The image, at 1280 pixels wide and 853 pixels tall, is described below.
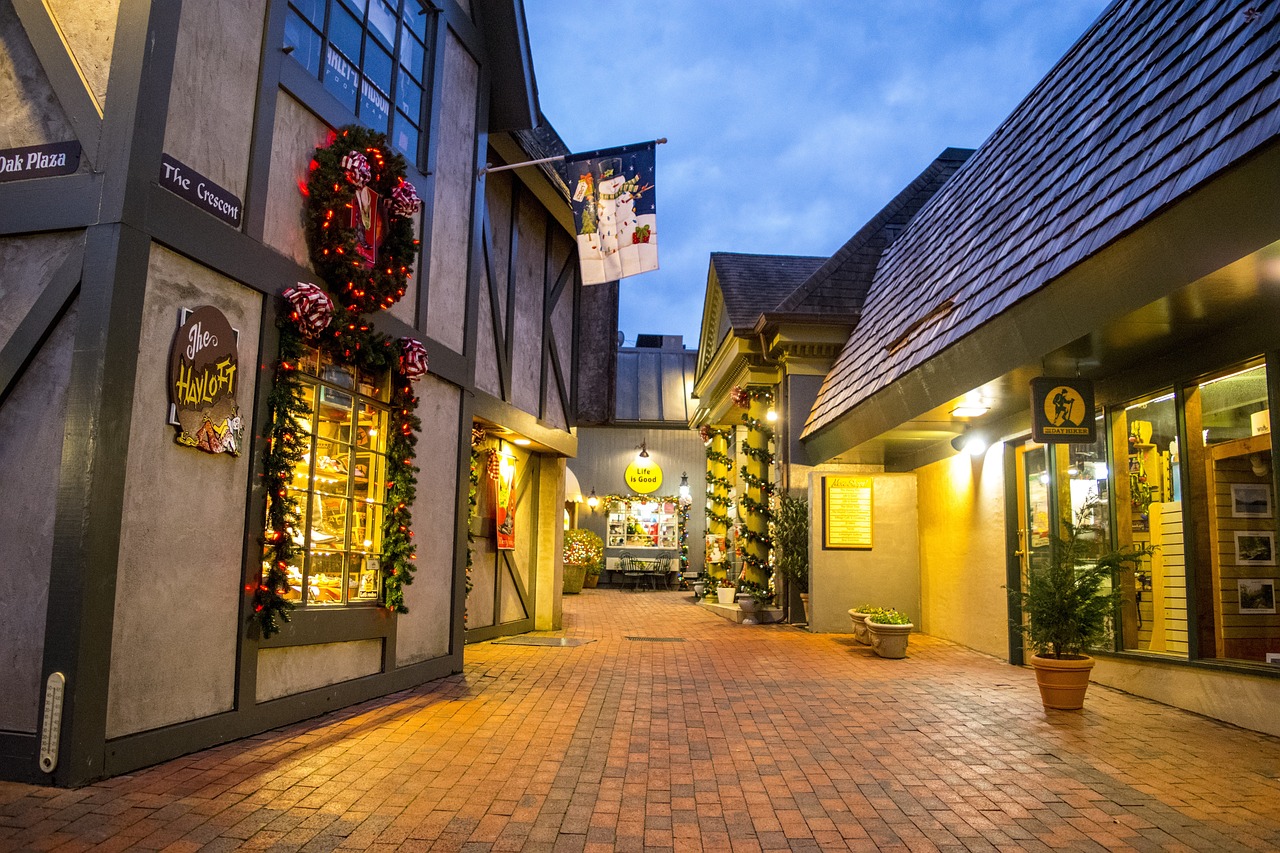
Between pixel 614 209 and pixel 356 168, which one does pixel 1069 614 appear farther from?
pixel 356 168

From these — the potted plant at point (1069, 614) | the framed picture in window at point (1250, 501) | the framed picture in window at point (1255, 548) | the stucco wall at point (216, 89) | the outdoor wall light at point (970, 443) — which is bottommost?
the potted plant at point (1069, 614)

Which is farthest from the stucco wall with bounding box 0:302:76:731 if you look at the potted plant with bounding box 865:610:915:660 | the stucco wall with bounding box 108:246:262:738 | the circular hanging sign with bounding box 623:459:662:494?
the circular hanging sign with bounding box 623:459:662:494

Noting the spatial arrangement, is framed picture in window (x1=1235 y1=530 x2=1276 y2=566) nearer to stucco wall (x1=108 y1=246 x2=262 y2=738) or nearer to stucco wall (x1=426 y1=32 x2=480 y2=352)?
stucco wall (x1=426 y1=32 x2=480 y2=352)

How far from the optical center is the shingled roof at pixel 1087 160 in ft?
15.4

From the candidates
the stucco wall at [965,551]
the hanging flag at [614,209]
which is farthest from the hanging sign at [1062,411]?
the hanging flag at [614,209]

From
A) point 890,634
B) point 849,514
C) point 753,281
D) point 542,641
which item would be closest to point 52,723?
point 542,641

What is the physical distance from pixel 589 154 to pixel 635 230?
91 centimetres

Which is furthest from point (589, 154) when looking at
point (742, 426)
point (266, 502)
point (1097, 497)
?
point (742, 426)

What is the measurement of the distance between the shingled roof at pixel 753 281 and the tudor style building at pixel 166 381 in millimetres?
8369

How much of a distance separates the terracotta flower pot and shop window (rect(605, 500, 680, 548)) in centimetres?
1943

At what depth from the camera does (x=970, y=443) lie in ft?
35.1

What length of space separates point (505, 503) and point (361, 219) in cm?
549

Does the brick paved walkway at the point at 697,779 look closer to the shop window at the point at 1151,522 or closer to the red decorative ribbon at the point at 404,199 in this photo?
the shop window at the point at 1151,522

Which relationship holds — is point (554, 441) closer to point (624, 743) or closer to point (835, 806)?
point (624, 743)
